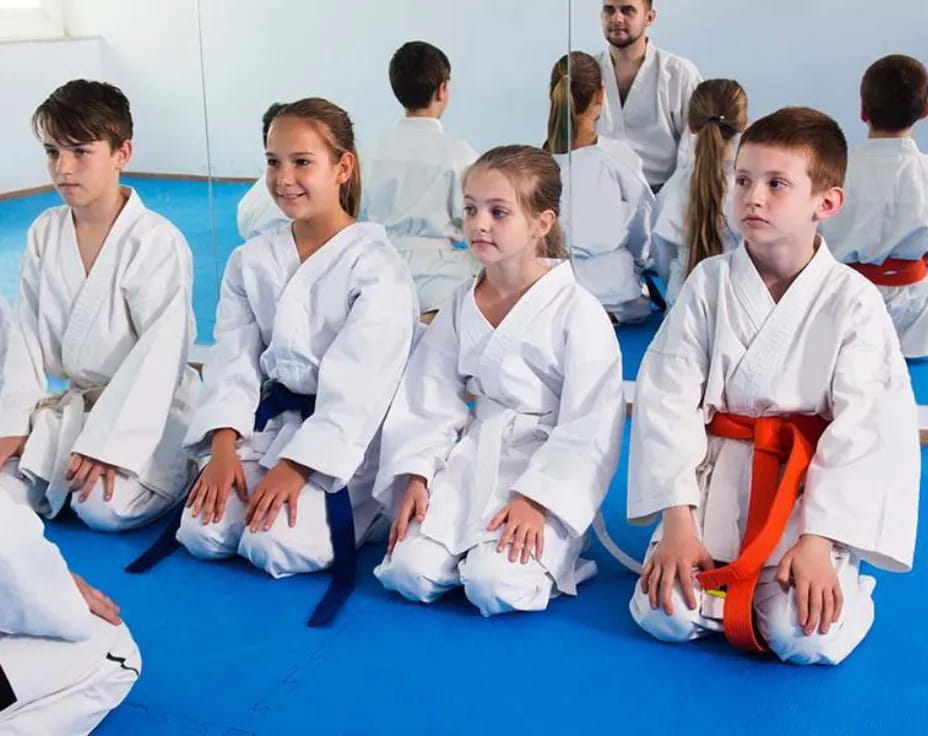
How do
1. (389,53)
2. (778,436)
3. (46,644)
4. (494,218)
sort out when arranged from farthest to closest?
1. (389,53)
2. (494,218)
3. (778,436)
4. (46,644)

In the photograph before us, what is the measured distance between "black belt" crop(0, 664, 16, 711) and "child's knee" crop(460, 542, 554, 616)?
3.49 feet

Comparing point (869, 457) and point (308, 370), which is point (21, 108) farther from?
point (869, 457)

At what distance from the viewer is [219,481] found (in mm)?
3084

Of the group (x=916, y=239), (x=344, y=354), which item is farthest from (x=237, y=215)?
(x=916, y=239)

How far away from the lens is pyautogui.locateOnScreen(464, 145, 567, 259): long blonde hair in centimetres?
294

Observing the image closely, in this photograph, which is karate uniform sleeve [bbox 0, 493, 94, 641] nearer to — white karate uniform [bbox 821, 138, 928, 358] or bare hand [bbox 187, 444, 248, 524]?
bare hand [bbox 187, 444, 248, 524]

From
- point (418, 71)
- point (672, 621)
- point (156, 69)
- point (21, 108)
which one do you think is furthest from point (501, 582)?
point (21, 108)

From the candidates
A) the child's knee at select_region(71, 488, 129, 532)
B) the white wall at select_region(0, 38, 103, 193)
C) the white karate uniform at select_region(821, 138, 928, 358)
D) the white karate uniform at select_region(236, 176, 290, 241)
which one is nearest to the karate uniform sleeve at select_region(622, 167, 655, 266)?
the white karate uniform at select_region(821, 138, 928, 358)

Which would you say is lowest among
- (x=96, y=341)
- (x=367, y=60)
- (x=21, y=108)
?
(x=96, y=341)

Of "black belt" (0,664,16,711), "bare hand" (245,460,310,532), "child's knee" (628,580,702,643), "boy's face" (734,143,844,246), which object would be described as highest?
"boy's face" (734,143,844,246)

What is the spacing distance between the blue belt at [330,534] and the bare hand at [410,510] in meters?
0.14

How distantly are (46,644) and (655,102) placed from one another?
3674 millimetres

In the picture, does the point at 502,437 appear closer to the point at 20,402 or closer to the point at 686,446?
the point at 686,446

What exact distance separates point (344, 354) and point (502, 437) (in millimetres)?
497
